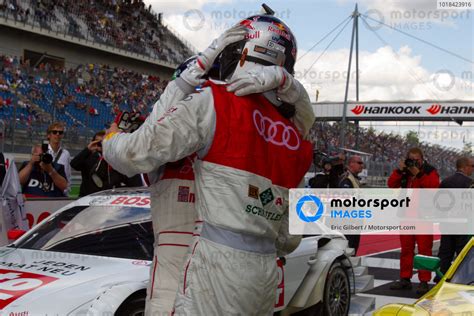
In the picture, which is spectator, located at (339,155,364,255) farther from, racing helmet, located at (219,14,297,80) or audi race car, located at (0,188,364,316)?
racing helmet, located at (219,14,297,80)

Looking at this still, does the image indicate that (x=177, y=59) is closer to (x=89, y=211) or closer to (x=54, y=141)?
(x=54, y=141)

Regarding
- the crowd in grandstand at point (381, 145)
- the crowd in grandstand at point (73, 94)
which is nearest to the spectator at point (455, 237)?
the crowd in grandstand at point (73, 94)

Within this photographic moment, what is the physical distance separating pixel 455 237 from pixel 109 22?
1082 inches

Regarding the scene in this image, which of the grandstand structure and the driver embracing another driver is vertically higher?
the grandstand structure

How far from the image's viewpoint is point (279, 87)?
2.34 meters

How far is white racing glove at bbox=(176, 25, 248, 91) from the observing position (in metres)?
2.29

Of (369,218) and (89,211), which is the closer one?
(89,211)

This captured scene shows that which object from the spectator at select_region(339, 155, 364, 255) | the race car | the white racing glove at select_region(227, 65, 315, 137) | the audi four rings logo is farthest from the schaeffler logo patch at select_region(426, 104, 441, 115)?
the audi four rings logo

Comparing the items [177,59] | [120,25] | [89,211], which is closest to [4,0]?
[120,25]

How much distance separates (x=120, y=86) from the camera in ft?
69.8

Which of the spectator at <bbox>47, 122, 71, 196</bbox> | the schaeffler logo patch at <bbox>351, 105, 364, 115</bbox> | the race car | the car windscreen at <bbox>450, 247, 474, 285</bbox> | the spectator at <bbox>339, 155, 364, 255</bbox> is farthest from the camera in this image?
the schaeffler logo patch at <bbox>351, 105, 364, 115</bbox>

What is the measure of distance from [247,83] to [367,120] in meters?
30.9

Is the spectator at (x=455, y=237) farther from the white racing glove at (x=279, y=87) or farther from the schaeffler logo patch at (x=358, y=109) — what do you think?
the schaeffler logo patch at (x=358, y=109)

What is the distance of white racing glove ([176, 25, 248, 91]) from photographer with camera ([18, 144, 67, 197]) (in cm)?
472
